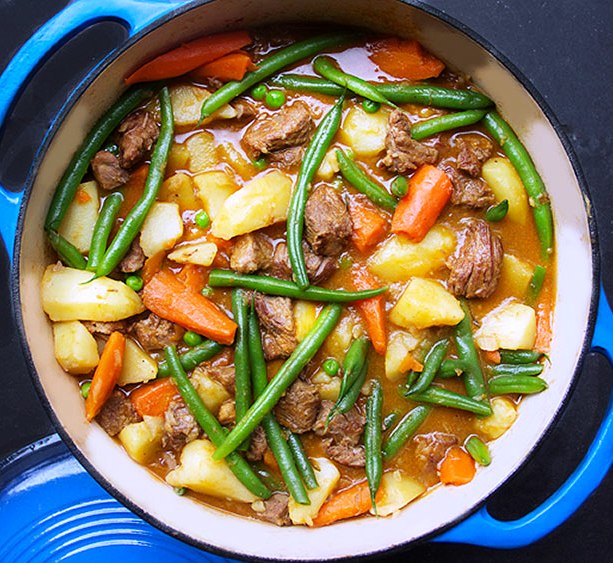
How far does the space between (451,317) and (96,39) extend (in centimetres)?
222

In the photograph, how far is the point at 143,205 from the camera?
10.8ft

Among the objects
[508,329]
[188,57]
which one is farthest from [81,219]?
Result: [508,329]

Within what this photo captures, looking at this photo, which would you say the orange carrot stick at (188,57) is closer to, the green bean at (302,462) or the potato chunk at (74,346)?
the potato chunk at (74,346)

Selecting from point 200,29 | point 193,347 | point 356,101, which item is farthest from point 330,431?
point 200,29

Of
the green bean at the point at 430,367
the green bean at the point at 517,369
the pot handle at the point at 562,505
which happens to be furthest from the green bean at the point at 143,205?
the pot handle at the point at 562,505

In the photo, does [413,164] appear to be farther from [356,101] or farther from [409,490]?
[409,490]

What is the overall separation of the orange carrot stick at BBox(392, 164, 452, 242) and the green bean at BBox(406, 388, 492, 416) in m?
0.65

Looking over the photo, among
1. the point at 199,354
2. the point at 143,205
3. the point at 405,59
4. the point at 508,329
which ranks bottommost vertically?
the point at 199,354

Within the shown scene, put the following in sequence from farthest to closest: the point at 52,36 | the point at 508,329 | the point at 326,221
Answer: the point at 508,329, the point at 326,221, the point at 52,36

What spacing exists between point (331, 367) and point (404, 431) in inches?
17.2

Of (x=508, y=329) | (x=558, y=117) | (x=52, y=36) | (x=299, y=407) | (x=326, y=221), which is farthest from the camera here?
(x=558, y=117)

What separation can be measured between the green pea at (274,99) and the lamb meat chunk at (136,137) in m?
0.48

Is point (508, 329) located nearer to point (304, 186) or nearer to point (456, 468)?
point (456, 468)

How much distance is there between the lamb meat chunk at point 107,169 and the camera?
332 centimetres
